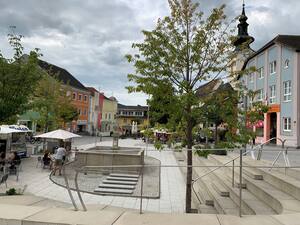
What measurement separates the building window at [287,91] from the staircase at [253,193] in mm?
23970

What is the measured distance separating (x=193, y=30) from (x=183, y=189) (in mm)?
7270

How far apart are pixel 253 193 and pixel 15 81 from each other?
10255 mm

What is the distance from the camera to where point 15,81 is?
13102 millimetres

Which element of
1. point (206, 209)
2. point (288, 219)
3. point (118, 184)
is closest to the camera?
point (288, 219)

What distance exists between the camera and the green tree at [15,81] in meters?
12.8

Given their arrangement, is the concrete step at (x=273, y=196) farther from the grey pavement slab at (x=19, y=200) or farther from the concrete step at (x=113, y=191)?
the grey pavement slab at (x=19, y=200)

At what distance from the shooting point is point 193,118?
902 cm

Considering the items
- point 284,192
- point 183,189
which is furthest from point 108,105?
point 284,192

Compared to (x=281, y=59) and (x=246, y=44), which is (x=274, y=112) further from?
(x=246, y=44)

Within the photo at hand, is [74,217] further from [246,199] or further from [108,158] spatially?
[108,158]

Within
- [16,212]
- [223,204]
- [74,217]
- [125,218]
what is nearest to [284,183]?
[223,204]

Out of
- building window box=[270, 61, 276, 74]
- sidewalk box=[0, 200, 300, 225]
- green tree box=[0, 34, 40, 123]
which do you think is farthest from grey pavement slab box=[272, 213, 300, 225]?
building window box=[270, 61, 276, 74]

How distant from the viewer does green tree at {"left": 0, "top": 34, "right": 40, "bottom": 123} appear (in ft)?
42.0

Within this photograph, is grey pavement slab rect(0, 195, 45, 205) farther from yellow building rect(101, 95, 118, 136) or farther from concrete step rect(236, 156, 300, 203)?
yellow building rect(101, 95, 118, 136)
